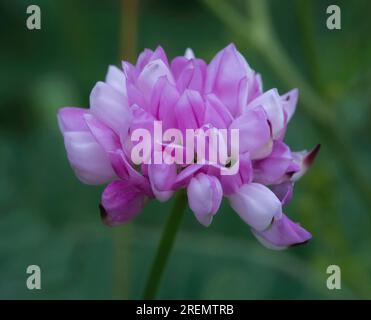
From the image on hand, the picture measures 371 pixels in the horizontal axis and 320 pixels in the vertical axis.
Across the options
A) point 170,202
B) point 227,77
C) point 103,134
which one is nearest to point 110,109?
point 103,134

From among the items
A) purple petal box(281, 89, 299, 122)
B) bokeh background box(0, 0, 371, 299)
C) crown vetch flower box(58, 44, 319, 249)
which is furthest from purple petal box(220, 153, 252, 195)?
bokeh background box(0, 0, 371, 299)

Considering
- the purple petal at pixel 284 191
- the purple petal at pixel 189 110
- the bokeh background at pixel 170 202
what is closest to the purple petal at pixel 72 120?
the purple petal at pixel 189 110

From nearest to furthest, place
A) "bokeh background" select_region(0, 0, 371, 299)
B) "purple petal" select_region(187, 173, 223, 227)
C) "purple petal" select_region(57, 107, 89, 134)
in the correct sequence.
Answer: "purple petal" select_region(187, 173, 223, 227), "purple petal" select_region(57, 107, 89, 134), "bokeh background" select_region(0, 0, 371, 299)

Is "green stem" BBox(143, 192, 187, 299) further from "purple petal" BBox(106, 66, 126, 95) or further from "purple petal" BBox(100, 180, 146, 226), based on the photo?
"purple petal" BBox(106, 66, 126, 95)

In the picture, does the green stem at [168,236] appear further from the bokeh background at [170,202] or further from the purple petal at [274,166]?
the bokeh background at [170,202]

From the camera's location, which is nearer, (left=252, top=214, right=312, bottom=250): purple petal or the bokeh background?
(left=252, top=214, right=312, bottom=250): purple petal
